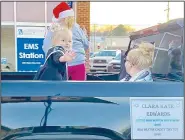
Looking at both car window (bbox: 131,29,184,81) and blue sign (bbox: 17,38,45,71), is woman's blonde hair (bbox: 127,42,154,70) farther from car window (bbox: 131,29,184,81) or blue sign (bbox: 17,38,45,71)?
blue sign (bbox: 17,38,45,71)

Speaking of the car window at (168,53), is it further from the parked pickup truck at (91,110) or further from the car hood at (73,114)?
the car hood at (73,114)

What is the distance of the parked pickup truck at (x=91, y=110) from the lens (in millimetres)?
1885

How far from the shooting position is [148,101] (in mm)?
1951

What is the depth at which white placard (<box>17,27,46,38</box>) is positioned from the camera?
9148mm

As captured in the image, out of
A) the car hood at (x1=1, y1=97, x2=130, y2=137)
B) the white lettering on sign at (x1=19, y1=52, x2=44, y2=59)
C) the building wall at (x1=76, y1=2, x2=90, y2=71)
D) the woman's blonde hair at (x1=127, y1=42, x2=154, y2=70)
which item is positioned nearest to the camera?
the car hood at (x1=1, y1=97, x2=130, y2=137)

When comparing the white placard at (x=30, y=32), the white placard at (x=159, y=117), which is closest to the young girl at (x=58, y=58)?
the white placard at (x=159, y=117)

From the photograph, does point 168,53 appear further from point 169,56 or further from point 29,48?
point 29,48

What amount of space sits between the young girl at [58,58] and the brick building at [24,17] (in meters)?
6.49

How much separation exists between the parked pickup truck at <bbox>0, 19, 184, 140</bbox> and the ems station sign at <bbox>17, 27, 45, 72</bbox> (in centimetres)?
708

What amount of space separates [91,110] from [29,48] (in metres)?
7.42

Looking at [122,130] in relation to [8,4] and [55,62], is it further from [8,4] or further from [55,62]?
[8,4]

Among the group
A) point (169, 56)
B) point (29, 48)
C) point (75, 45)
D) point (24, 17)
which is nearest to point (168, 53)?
point (169, 56)

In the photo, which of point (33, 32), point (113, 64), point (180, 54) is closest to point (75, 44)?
point (180, 54)

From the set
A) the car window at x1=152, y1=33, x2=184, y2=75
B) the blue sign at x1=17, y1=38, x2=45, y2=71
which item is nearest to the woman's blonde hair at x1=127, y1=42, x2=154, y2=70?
the car window at x1=152, y1=33, x2=184, y2=75
